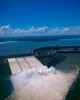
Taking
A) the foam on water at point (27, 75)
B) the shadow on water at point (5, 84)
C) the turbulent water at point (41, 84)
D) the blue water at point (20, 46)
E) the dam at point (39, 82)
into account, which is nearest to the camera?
the turbulent water at point (41, 84)

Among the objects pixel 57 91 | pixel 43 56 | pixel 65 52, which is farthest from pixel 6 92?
pixel 65 52

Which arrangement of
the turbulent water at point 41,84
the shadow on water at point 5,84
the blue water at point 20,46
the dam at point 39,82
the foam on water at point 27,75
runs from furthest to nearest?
the blue water at point 20,46, the foam on water at point 27,75, the shadow on water at point 5,84, the dam at point 39,82, the turbulent water at point 41,84

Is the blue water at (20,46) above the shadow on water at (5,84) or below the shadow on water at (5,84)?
below

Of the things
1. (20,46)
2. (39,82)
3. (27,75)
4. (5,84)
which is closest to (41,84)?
(39,82)

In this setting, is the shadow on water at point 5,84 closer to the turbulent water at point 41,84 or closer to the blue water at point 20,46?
the turbulent water at point 41,84

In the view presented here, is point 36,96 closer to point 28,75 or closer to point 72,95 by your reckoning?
point 72,95

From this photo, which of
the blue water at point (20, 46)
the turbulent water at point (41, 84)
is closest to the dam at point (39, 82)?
the turbulent water at point (41, 84)

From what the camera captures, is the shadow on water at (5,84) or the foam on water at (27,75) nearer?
the shadow on water at (5,84)

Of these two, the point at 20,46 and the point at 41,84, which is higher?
the point at 41,84

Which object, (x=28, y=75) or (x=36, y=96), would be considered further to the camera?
(x=28, y=75)

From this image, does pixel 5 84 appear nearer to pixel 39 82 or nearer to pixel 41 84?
pixel 39 82

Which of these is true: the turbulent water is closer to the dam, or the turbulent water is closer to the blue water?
the dam
